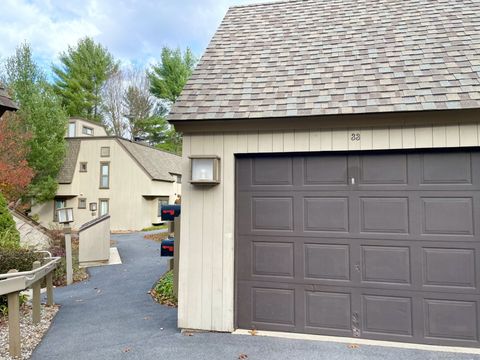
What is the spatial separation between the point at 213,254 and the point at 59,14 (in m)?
17.4

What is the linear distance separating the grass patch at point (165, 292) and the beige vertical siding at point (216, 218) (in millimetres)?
1590

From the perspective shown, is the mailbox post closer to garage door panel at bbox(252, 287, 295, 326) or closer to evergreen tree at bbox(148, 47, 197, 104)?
garage door panel at bbox(252, 287, 295, 326)

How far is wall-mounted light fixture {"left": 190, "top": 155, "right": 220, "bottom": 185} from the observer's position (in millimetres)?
4684

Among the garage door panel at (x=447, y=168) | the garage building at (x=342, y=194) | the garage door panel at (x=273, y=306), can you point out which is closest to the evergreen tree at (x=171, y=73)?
the garage building at (x=342, y=194)

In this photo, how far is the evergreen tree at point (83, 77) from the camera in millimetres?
27328

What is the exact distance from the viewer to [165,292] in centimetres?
682

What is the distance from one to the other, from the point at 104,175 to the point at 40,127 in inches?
169

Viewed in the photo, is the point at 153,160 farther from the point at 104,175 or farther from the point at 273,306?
the point at 273,306

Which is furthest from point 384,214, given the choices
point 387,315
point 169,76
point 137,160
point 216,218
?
point 169,76

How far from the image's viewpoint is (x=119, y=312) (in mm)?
5723

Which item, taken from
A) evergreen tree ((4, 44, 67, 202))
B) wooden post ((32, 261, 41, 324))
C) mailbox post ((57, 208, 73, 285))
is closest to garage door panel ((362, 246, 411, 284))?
wooden post ((32, 261, 41, 324))

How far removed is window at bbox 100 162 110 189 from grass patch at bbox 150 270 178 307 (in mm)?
14342

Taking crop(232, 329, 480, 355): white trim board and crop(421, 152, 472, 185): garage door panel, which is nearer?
crop(232, 329, 480, 355): white trim board

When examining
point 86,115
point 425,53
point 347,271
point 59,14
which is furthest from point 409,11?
point 86,115
